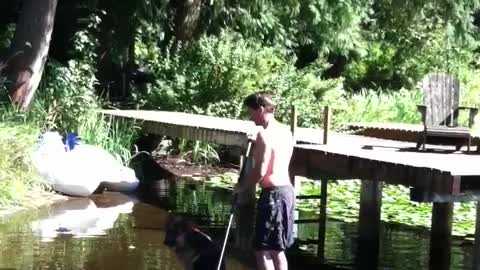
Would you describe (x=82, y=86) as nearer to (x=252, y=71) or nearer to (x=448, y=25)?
(x=252, y=71)

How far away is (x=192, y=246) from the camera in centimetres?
720

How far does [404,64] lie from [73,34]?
1289 cm

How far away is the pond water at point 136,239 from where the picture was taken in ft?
28.4

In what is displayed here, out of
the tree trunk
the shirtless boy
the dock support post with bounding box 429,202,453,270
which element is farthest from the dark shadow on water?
the tree trunk

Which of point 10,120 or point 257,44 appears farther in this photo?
point 257,44

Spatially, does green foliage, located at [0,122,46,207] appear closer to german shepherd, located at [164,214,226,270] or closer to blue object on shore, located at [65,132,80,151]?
blue object on shore, located at [65,132,80,151]

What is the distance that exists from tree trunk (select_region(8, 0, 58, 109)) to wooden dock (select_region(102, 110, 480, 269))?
3.69m

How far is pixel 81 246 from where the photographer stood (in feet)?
30.0

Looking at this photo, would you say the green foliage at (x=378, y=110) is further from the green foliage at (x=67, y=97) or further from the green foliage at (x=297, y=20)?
the green foliage at (x=67, y=97)

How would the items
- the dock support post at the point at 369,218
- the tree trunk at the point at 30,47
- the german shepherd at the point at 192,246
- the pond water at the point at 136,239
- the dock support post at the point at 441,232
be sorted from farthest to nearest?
the tree trunk at the point at 30,47 < the dock support post at the point at 369,218 < the dock support post at the point at 441,232 < the pond water at the point at 136,239 < the german shepherd at the point at 192,246

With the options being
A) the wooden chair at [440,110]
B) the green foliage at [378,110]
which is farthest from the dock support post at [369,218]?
the green foliage at [378,110]

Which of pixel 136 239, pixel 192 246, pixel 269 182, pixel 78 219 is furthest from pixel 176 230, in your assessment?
pixel 78 219

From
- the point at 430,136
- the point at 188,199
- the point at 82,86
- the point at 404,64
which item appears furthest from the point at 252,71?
the point at 404,64

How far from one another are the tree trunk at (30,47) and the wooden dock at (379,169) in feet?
12.1
